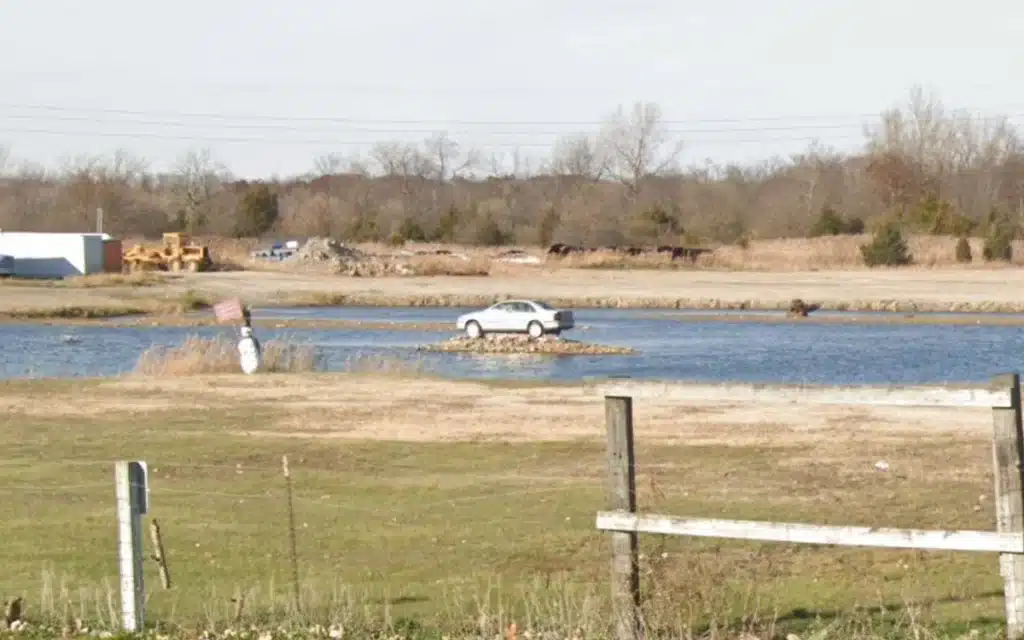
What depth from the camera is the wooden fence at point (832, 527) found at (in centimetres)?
993

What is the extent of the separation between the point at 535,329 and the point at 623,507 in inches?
1846

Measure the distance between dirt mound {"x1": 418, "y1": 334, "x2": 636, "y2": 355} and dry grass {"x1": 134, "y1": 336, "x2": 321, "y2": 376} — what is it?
12989 mm

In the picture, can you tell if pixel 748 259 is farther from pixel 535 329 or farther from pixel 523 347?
pixel 523 347

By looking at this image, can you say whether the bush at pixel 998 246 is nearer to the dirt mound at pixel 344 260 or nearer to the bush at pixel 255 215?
the dirt mound at pixel 344 260

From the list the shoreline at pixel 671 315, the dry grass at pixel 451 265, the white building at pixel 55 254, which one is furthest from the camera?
the dry grass at pixel 451 265

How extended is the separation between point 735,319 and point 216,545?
177 feet

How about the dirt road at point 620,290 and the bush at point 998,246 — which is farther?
the bush at point 998,246

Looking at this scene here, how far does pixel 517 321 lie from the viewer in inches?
2285

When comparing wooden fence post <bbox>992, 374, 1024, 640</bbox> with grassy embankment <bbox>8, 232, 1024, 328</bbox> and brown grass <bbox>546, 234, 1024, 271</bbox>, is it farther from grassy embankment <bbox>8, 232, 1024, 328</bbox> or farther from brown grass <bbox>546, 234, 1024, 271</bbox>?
brown grass <bbox>546, 234, 1024, 271</bbox>

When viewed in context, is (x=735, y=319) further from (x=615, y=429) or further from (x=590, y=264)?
(x=615, y=429)

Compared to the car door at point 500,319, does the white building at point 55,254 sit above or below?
above

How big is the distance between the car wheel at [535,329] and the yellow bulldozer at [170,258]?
165 ft

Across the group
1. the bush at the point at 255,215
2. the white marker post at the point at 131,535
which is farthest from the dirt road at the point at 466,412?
the bush at the point at 255,215

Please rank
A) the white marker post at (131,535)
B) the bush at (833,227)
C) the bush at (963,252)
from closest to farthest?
the white marker post at (131,535) → the bush at (963,252) → the bush at (833,227)
